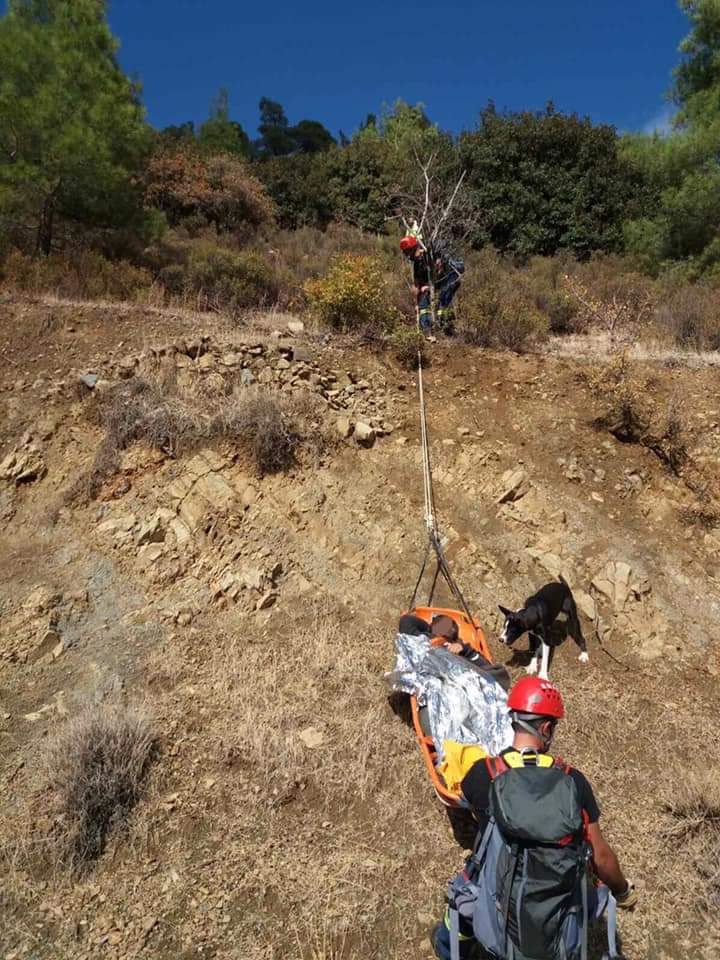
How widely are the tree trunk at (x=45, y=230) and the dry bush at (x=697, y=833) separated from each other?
412 inches

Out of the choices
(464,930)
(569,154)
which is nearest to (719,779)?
(464,930)

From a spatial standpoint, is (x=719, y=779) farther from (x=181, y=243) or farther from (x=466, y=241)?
(x=466, y=241)

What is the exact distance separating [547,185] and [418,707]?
55.3 feet

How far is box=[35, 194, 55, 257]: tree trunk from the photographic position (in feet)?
31.2

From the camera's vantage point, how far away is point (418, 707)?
4.07m

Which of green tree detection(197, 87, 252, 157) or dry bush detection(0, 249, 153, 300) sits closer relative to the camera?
dry bush detection(0, 249, 153, 300)

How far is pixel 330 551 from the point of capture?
5699 mm

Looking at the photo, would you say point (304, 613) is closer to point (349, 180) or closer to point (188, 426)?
point (188, 426)

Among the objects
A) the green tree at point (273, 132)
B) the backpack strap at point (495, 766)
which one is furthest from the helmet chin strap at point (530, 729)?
the green tree at point (273, 132)

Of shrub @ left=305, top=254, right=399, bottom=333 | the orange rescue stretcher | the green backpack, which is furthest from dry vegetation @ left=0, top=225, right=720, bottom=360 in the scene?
the green backpack

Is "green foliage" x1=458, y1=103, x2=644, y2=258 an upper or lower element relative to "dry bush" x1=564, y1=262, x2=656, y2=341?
upper

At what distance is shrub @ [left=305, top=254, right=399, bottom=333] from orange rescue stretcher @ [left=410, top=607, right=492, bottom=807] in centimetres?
414

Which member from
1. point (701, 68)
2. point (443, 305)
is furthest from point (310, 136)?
point (443, 305)

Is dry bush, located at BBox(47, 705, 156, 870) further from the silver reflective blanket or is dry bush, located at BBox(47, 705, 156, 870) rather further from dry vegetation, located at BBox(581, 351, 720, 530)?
dry vegetation, located at BBox(581, 351, 720, 530)
